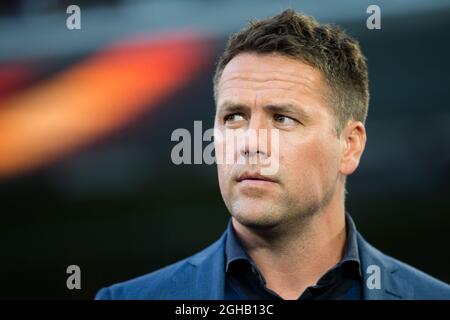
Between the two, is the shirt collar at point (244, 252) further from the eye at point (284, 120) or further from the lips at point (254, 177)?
the eye at point (284, 120)

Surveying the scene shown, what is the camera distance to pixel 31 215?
16.8 ft

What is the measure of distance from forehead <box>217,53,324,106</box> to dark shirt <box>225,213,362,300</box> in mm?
706

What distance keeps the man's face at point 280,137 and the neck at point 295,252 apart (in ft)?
0.29

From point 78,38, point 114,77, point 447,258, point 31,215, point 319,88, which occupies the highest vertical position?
point 78,38

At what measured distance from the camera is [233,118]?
9.28 ft

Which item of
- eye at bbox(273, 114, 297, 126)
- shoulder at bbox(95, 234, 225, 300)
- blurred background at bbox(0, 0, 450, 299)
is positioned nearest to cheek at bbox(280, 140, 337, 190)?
eye at bbox(273, 114, 297, 126)

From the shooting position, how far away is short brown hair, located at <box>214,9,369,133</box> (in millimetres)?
2812

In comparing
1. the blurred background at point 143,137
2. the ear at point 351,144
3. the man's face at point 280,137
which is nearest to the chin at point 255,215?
the man's face at point 280,137

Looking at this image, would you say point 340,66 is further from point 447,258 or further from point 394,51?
point 447,258

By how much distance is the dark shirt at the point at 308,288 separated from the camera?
2711 mm

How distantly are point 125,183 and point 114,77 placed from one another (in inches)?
34.0

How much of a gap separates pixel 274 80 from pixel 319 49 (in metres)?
0.26

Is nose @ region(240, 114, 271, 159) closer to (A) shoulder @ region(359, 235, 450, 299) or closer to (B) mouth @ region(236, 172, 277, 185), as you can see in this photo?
(B) mouth @ region(236, 172, 277, 185)

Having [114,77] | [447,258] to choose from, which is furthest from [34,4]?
[447,258]
